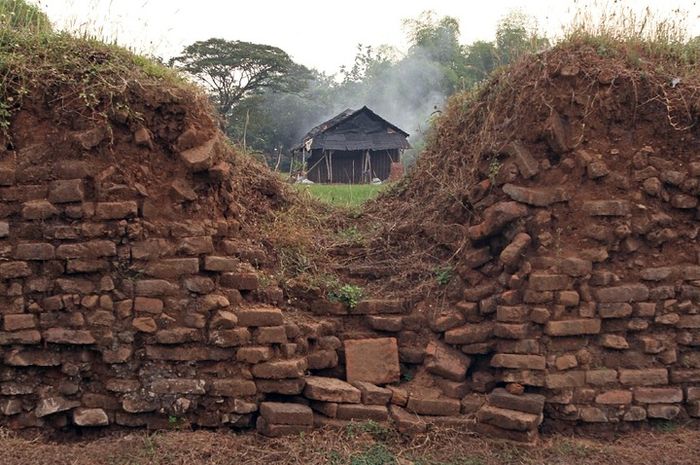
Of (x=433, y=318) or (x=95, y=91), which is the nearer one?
(x=95, y=91)

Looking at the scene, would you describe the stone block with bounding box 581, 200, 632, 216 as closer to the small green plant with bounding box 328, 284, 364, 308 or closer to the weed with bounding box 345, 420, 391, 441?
the small green plant with bounding box 328, 284, 364, 308

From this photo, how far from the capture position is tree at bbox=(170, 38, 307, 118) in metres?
19.4

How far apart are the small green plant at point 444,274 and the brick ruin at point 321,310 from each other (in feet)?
0.60

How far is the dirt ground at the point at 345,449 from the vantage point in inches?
160

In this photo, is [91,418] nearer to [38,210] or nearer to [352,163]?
[38,210]

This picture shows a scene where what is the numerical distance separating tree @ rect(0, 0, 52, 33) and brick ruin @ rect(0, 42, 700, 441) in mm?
1034

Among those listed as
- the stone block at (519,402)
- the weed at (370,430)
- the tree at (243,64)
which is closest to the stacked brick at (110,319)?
the weed at (370,430)

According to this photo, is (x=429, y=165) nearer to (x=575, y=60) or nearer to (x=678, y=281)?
(x=575, y=60)

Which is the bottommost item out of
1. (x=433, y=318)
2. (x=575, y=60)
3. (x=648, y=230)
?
(x=433, y=318)

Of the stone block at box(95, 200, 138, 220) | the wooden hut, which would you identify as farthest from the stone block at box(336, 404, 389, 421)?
the wooden hut

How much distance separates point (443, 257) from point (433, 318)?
74 cm

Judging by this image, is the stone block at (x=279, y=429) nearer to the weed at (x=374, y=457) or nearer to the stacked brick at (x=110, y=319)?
the stacked brick at (x=110, y=319)

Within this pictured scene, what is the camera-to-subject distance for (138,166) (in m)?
4.62

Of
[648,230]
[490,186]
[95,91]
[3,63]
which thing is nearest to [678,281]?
[648,230]
